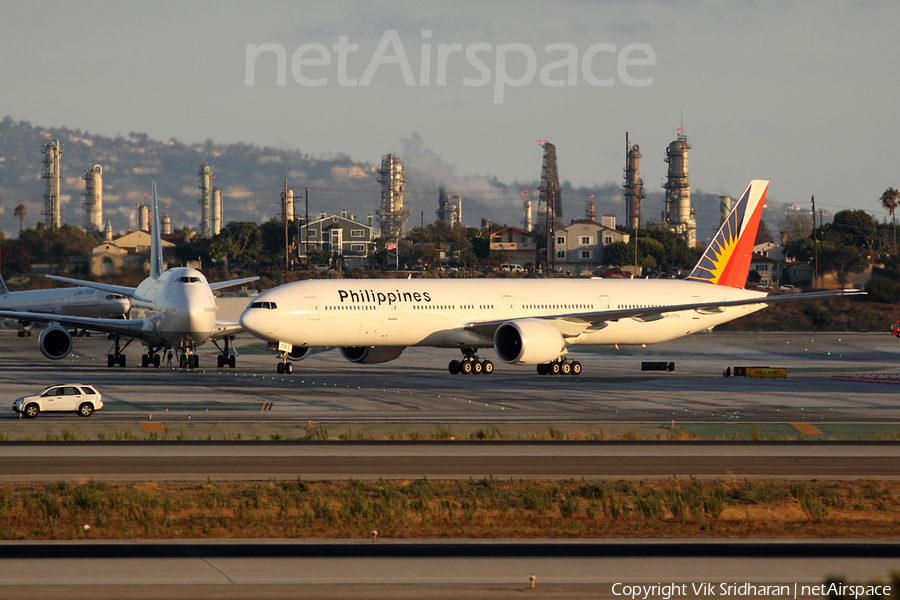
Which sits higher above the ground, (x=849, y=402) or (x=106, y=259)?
(x=106, y=259)

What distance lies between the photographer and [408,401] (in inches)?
1549

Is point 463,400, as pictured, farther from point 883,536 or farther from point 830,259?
point 830,259

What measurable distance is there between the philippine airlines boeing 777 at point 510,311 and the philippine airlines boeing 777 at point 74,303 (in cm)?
2635

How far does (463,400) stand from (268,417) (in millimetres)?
9142

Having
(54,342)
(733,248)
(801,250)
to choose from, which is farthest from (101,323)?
(801,250)

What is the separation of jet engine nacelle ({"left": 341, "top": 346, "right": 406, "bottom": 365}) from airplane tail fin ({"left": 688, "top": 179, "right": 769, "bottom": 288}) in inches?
840

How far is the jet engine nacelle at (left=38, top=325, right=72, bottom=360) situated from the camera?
191ft

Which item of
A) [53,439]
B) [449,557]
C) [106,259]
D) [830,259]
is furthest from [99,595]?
[830,259]

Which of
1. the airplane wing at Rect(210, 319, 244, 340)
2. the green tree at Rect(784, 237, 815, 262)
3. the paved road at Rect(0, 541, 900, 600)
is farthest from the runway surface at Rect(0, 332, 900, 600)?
the green tree at Rect(784, 237, 815, 262)

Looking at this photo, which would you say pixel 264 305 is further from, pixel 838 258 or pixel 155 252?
pixel 838 258

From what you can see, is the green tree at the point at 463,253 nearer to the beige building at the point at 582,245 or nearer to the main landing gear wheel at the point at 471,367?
the beige building at the point at 582,245

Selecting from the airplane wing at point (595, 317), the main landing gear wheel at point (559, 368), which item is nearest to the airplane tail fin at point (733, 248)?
the airplane wing at point (595, 317)

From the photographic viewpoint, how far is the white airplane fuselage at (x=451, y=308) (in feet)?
157

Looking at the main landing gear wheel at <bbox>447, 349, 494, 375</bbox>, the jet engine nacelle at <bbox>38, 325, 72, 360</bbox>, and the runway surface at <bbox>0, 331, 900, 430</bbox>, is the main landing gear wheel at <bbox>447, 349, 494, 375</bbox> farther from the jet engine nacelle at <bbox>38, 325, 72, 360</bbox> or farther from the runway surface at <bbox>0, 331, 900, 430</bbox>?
the jet engine nacelle at <bbox>38, 325, 72, 360</bbox>
